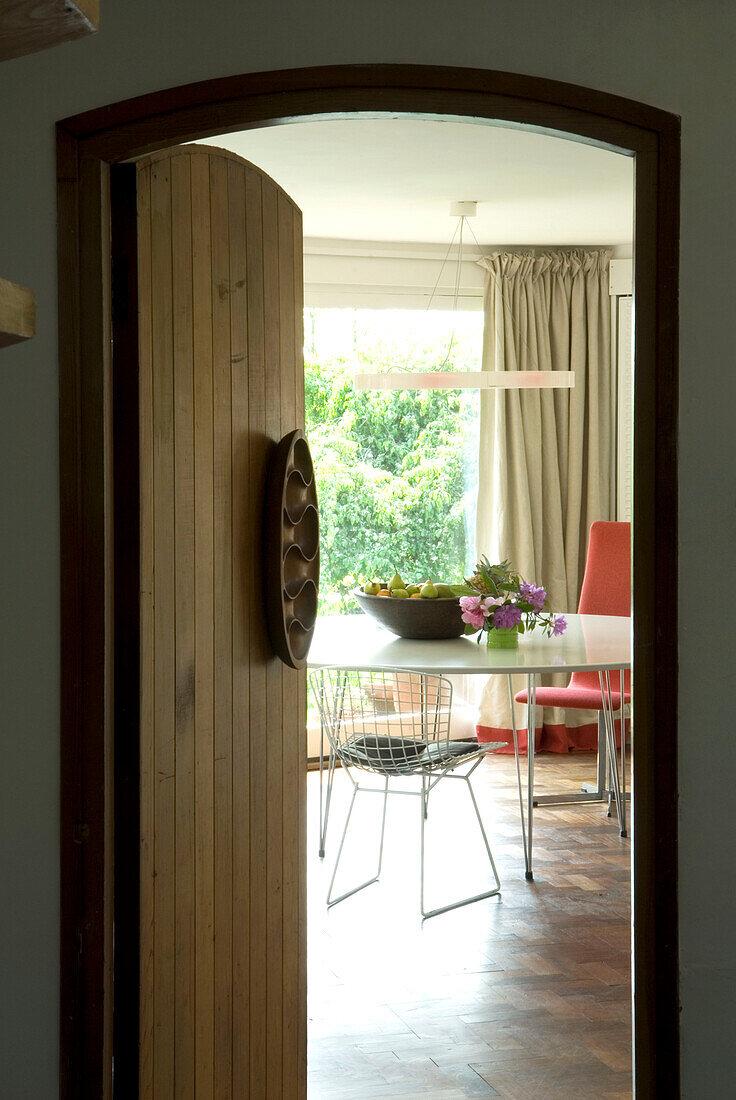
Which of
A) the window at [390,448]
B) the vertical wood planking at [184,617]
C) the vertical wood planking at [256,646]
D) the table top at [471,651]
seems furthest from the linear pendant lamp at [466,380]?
the vertical wood planking at [184,617]

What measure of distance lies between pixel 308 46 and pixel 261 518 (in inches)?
34.9

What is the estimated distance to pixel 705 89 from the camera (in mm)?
1965

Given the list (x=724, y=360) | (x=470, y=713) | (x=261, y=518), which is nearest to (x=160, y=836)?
(x=261, y=518)

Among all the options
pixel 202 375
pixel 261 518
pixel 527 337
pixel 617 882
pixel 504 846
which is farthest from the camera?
pixel 527 337

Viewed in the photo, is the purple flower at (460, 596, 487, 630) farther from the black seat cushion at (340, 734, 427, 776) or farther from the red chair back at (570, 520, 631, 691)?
the red chair back at (570, 520, 631, 691)

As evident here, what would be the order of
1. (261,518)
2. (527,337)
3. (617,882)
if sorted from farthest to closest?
(527,337), (617,882), (261,518)

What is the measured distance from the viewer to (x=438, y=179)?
4836 mm

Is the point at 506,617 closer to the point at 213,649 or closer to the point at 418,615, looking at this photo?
the point at 418,615

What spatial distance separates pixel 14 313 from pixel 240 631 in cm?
137

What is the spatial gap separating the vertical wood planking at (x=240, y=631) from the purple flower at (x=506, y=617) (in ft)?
6.33

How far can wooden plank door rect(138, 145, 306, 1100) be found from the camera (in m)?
1.93

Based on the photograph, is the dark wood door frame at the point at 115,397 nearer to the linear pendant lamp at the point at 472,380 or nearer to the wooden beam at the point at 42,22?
the wooden beam at the point at 42,22

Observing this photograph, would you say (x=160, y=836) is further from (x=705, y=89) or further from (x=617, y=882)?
(x=617, y=882)

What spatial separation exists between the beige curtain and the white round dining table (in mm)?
1288
